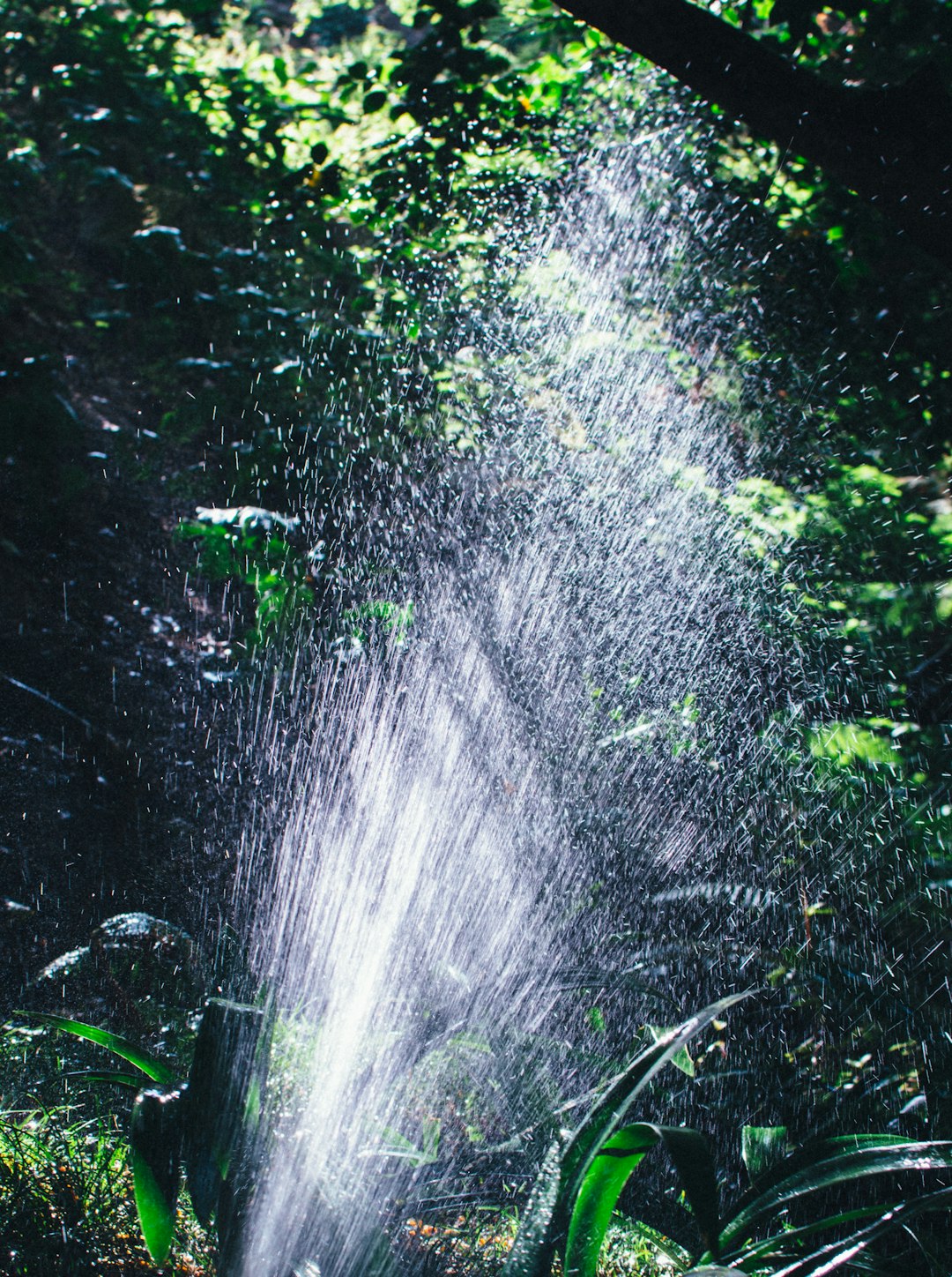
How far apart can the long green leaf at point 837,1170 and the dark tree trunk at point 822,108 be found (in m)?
2.51

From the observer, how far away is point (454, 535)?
171 inches

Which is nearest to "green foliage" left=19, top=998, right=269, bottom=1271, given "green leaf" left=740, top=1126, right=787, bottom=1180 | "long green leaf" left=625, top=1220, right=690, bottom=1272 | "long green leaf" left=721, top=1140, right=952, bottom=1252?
"long green leaf" left=625, top=1220, right=690, bottom=1272

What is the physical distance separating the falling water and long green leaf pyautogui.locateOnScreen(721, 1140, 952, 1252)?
744 mm

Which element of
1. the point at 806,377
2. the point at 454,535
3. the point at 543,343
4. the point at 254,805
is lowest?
the point at 254,805

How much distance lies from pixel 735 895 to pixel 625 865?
414 mm

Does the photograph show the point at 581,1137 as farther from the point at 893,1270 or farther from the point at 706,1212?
the point at 893,1270

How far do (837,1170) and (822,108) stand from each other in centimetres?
286

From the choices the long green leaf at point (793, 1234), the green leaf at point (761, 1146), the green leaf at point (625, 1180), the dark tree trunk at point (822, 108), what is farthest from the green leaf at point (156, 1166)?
the dark tree trunk at point (822, 108)

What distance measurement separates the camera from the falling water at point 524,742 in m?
2.24

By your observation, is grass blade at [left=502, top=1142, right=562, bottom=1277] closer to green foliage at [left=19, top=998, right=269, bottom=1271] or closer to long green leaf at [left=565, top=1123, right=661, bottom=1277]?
long green leaf at [left=565, top=1123, right=661, bottom=1277]

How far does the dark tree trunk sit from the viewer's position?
2.51 metres

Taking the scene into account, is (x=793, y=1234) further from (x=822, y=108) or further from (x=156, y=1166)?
(x=822, y=108)

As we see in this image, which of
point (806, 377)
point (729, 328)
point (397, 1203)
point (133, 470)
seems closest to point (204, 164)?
point (133, 470)

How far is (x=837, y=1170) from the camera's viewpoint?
4.94 ft
